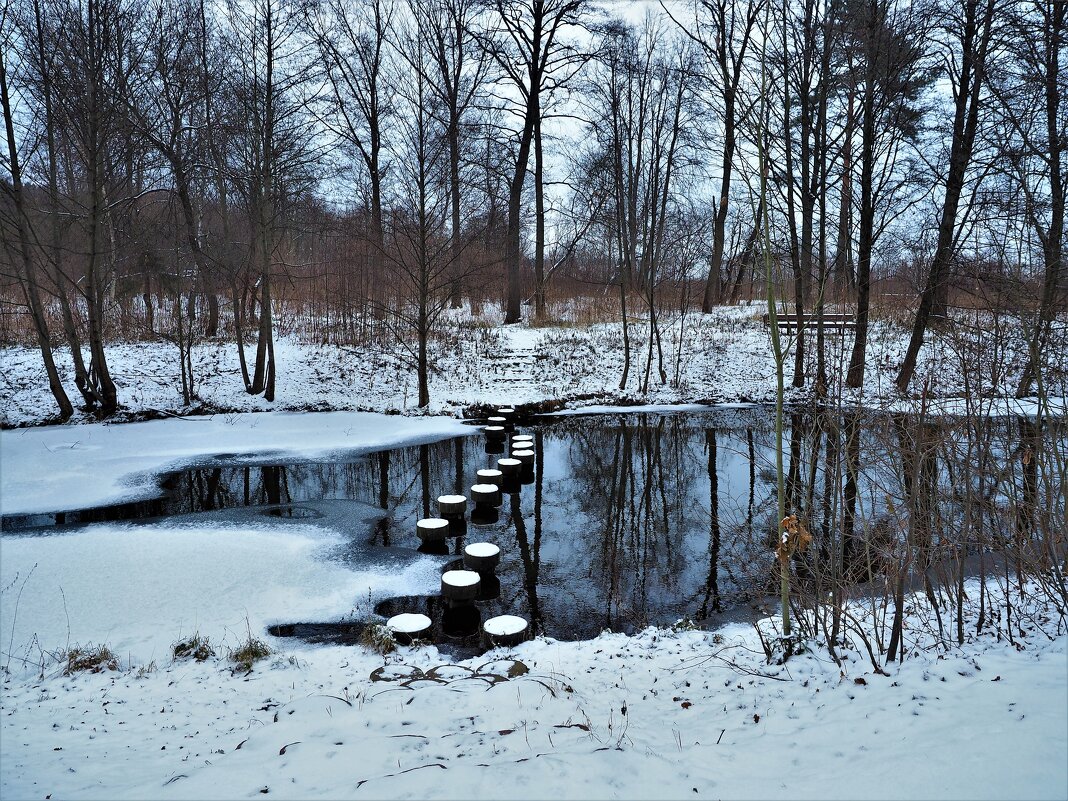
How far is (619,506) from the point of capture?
8.84 metres

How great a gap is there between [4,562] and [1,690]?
294 cm

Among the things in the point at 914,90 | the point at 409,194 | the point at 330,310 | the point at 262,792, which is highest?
the point at 914,90

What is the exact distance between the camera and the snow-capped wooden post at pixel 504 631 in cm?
511

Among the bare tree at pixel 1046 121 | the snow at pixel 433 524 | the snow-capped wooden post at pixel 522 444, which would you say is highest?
the bare tree at pixel 1046 121

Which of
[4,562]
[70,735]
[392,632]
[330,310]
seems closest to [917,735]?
[392,632]

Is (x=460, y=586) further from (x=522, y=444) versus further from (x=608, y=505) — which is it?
(x=522, y=444)

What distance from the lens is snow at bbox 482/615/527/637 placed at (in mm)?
5117

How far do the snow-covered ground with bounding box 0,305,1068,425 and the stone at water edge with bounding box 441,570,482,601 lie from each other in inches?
343

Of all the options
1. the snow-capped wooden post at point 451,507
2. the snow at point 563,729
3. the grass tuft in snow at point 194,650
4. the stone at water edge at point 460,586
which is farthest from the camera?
the snow-capped wooden post at point 451,507

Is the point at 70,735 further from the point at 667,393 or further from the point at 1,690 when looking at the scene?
the point at 667,393

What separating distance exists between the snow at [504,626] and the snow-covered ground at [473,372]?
9493mm

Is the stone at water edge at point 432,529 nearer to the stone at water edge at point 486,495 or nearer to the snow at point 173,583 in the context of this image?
the snow at point 173,583

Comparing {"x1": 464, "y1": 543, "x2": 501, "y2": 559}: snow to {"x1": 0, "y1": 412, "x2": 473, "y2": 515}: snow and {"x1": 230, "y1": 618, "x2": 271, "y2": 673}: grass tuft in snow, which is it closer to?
{"x1": 230, "y1": 618, "x2": 271, "y2": 673}: grass tuft in snow

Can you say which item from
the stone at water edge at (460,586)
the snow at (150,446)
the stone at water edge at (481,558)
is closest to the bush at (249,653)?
the stone at water edge at (460,586)
